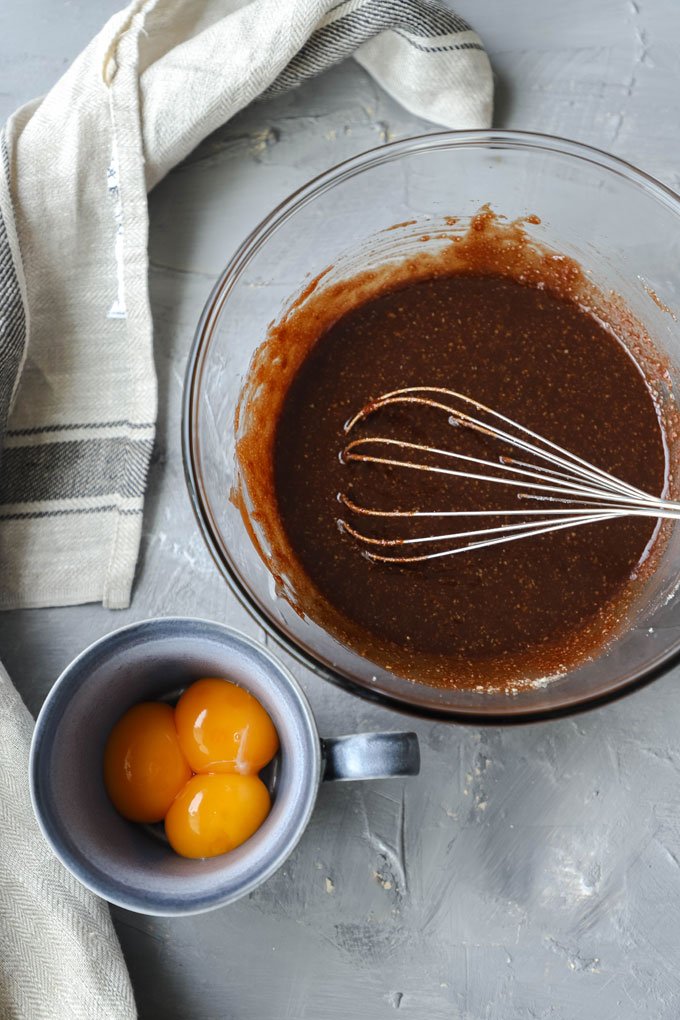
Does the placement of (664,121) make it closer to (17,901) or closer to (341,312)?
(341,312)

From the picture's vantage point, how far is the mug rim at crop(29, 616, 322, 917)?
2.37 ft

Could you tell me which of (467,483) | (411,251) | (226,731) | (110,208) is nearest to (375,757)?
(226,731)

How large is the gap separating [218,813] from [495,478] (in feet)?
1.47

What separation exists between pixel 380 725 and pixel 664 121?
0.81 meters

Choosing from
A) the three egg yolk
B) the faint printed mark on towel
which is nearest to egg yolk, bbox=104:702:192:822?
the three egg yolk

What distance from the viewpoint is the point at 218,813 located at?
0.78m

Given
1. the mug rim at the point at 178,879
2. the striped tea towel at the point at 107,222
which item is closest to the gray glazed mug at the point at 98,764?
the mug rim at the point at 178,879

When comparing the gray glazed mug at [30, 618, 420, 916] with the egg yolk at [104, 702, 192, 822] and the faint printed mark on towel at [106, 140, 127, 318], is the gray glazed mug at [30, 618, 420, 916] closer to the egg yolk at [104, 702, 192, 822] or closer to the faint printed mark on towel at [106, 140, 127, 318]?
the egg yolk at [104, 702, 192, 822]

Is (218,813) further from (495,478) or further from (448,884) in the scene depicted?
(495,478)

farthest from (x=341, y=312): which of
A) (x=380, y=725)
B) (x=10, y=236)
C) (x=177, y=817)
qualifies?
(x=177, y=817)

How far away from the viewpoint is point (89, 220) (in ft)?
2.96

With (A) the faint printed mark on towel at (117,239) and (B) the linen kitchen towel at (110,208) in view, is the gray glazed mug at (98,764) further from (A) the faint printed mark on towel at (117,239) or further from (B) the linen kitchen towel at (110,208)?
(A) the faint printed mark on towel at (117,239)

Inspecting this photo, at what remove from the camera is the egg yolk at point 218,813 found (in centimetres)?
78

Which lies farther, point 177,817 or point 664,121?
point 664,121
